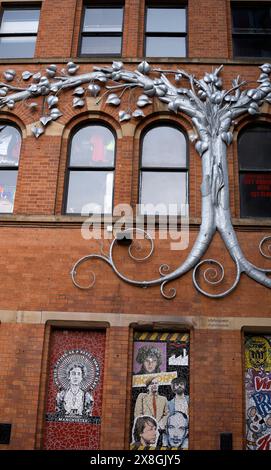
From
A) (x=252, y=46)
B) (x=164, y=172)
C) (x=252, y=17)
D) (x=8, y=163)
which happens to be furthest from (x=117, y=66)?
(x=252, y=17)

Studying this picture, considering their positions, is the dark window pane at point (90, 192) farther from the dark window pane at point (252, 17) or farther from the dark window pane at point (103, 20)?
the dark window pane at point (252, 17)

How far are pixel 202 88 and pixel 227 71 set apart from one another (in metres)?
0.78

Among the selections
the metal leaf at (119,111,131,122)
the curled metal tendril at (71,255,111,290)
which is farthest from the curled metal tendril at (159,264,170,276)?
the metal leaf at (119,111,131,122)

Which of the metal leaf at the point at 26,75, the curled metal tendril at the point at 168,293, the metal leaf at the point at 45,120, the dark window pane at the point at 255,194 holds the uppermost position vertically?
the metal leaf at the point at 26,75

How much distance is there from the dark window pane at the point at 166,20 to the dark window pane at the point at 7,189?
481 centimetres

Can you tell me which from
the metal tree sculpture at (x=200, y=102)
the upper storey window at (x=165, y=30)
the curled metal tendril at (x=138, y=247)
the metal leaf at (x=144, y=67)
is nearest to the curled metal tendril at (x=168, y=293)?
the metal tree sculpture at (x=200, y=102)

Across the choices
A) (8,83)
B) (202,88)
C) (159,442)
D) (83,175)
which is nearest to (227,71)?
(202,88)

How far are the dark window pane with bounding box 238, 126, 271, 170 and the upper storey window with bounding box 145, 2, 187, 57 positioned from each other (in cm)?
262

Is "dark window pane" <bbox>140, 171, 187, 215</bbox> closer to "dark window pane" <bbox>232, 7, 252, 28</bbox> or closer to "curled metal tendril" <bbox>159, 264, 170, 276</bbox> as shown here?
"curled metal tendril" <bbox>159, 264, 170, 276</bbox>

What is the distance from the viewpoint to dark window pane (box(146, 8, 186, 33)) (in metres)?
12.0

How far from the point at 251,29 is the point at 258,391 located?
8.14 meters

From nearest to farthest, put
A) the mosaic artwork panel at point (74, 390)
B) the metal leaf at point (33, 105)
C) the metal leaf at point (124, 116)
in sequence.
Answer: the mosaic artwork panel at point (74, 390)
the metal leaf at point (124, 116)
the metal leaf at point (33, 105)

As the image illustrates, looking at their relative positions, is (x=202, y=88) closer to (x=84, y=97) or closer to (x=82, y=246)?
(x=84, y=97)

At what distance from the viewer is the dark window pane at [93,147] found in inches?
419
